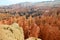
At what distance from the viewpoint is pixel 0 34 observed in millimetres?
4906

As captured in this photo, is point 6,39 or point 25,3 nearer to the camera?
point 6,39

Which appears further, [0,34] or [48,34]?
[48,34]

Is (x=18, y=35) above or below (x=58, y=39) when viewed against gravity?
above

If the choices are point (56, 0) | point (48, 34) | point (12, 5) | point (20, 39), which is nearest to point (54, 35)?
point (48, 34)

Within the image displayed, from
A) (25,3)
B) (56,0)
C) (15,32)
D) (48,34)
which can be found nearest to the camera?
(15,32)

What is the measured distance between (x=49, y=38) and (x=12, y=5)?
123 metres

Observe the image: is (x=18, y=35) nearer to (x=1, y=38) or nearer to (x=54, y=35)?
(x=1, y=38)

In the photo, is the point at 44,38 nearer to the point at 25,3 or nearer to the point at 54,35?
the point at 54,35

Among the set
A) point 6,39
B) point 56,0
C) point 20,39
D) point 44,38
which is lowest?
point 56,0

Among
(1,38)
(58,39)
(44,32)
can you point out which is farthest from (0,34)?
(44,32)

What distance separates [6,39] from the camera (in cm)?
493

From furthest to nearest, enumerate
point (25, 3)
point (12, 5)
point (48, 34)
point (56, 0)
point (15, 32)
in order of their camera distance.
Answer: point (56, 0)
point (25, 3)
point (12, 5)
point (48, 34)
point (15, 32)

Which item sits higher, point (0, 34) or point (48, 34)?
point (0, 34)

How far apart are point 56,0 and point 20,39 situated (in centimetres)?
17757
